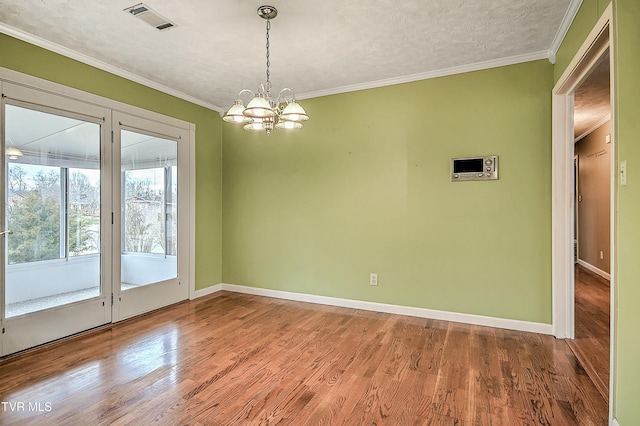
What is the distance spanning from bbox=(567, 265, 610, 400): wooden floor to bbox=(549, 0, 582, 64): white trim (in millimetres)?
2577

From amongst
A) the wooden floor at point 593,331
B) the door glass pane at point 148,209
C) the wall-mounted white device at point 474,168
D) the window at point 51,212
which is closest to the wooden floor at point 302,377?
the wooden floor at point 593,331

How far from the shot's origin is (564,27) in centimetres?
269

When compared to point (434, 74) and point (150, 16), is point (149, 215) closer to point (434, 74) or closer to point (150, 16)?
point (150, 16)

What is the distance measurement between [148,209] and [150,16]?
7.27 ft

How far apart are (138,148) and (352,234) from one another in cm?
269

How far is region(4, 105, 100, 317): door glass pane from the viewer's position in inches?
112

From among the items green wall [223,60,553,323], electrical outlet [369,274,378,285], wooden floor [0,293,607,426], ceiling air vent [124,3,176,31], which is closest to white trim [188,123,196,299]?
green wall [223,60,553,323]

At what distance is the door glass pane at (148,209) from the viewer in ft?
12.4

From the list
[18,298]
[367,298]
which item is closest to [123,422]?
[18,298]

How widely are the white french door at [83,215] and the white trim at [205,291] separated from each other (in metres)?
0.21

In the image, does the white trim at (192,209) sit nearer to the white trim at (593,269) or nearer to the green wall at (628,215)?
the green wall at (628,215)

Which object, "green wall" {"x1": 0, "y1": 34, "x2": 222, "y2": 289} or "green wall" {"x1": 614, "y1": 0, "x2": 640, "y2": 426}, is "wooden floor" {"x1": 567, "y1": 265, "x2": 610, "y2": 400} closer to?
"green wall" {"x1": 614, "y1": 0, "x2": 640, "y2": 426}

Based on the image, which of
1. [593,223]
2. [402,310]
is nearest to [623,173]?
[402,310]

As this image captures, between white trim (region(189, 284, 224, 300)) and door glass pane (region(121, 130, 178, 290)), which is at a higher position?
door glass pane (region(121, 130, 178, 290))
